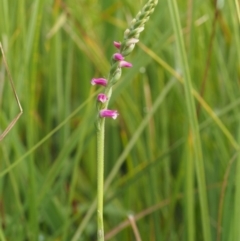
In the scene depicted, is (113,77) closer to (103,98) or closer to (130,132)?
(103,98)

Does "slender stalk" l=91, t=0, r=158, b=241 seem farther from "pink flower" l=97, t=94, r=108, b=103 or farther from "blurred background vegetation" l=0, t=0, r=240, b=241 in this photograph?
"blurred background vegetation" l=0, t=0, r=240, b=241

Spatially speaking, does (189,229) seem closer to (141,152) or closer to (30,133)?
(30,133)

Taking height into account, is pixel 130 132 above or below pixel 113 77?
below

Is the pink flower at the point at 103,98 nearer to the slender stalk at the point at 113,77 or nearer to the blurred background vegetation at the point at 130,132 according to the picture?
the slender stalk at the point at 113,77

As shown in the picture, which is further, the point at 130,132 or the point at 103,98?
the point at 130,132

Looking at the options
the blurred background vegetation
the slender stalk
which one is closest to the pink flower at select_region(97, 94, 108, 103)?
the slender stalk

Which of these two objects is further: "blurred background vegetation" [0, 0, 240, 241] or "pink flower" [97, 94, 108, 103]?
"blurred background vegetation" [0, 0, 240, 241]

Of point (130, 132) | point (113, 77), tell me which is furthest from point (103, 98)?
point (130, 132)

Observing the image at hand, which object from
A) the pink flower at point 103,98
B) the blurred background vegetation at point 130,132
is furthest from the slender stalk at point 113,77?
the blurred background vegetation at point 130,132
